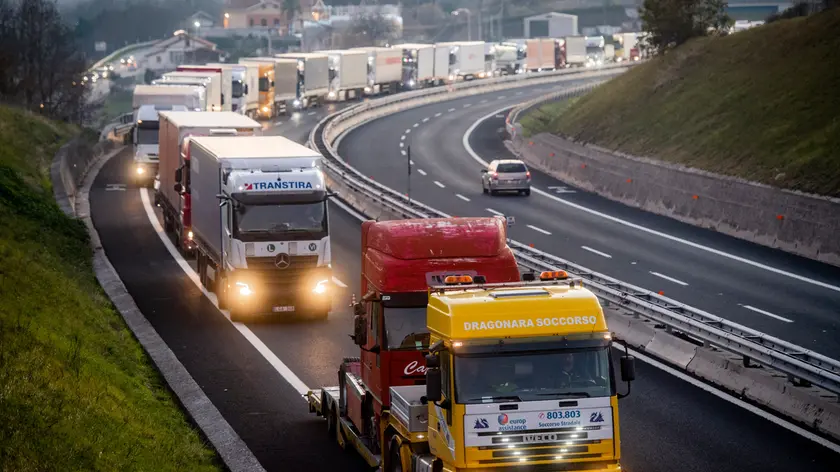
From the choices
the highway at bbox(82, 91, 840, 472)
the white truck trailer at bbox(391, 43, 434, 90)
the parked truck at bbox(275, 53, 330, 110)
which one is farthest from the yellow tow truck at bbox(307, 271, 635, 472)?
the white truck trailer at bbox(391, 43, 434, 90)

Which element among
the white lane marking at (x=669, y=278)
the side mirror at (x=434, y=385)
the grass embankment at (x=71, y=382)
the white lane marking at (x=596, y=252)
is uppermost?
the side mirror at (x=434, y=385)

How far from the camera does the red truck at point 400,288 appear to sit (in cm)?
1733

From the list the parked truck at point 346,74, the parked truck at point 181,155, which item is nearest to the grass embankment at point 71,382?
the parked truck at point 181,155

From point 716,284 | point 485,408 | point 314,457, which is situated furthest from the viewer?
point 716,284

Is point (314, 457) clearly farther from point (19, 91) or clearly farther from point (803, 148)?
point (19, 91)

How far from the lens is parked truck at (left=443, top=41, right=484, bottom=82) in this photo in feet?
414

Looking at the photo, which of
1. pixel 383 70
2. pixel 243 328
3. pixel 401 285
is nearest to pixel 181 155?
pixel 243 328

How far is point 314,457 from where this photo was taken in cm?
1930

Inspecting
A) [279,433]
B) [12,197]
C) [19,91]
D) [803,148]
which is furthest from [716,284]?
[19,91]

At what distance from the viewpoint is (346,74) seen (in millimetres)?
108312

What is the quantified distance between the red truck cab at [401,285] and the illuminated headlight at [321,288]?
10.8m

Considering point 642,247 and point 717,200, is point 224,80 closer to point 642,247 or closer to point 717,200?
point 717,200

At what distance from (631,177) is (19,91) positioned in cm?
5116

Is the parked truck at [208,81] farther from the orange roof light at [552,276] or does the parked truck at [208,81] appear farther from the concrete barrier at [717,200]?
the orange roof light at [552,276]
